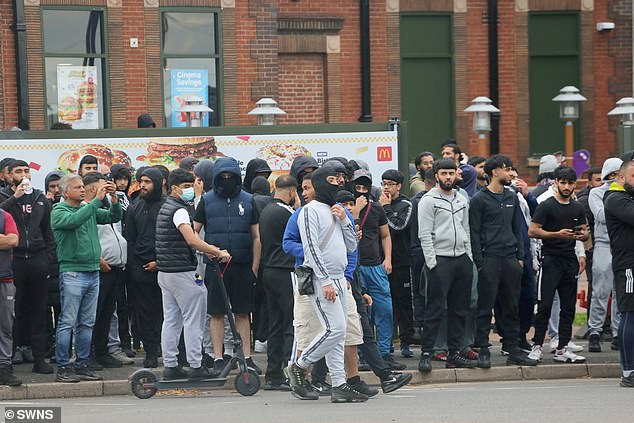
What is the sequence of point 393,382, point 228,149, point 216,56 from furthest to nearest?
point 216,56 → point 228,149 → point 393,382

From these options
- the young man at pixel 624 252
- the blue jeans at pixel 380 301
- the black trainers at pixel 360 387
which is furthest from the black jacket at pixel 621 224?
the black trainers at pixel 360 387

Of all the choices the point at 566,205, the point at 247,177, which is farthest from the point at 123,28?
the point at 566,205

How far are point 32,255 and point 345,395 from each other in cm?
370

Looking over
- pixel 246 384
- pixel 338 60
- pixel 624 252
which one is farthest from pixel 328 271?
pixel 338 60

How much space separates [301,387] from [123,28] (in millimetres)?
12149

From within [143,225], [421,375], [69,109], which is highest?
[69,109]

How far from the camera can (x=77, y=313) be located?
13.2m

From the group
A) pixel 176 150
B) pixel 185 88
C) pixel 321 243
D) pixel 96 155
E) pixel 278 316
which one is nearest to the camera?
pixel 321 243

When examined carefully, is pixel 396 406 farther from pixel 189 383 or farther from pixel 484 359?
pixel 484 359

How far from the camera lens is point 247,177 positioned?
14.7m

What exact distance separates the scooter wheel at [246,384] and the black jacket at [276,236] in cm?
108

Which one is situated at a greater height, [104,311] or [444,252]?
[444,252]

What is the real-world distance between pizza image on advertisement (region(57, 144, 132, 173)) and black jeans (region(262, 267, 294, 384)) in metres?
4.27

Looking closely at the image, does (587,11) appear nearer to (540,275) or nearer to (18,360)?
(540,275)
